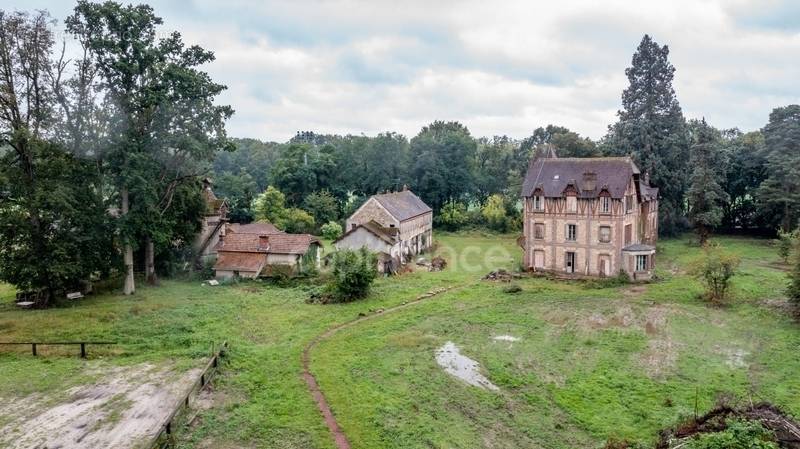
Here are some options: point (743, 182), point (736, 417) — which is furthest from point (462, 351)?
point (743, 182)

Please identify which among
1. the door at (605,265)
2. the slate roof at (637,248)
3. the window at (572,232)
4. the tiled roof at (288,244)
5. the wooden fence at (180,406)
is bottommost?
the wooden fence at (180,406)

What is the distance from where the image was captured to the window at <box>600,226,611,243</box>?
40.4 m

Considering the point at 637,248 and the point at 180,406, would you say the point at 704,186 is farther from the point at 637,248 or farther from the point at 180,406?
the point at 180,406

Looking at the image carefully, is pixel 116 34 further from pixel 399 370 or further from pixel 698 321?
pixel 698 321

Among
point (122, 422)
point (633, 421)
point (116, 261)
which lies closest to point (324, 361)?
point (122, 422)

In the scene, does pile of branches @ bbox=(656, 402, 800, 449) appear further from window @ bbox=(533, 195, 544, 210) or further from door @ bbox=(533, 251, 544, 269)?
window @ bbox=(533, 195, 544, 210)

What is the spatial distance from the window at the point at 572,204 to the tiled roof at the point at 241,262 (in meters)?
23.2

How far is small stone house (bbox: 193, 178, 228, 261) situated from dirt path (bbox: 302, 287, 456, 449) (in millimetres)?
18520

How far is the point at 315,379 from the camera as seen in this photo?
67.4 feet

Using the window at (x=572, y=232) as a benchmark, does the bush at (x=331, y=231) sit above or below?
below

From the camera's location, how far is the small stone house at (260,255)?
39.8m

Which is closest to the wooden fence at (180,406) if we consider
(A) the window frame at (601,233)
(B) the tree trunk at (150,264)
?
(B) the tree trunk at (150,264)

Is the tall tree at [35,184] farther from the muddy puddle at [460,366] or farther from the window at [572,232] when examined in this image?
the window at [572,232]

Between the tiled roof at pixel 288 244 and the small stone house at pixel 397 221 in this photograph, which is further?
the small stone house at pixel 397 221
